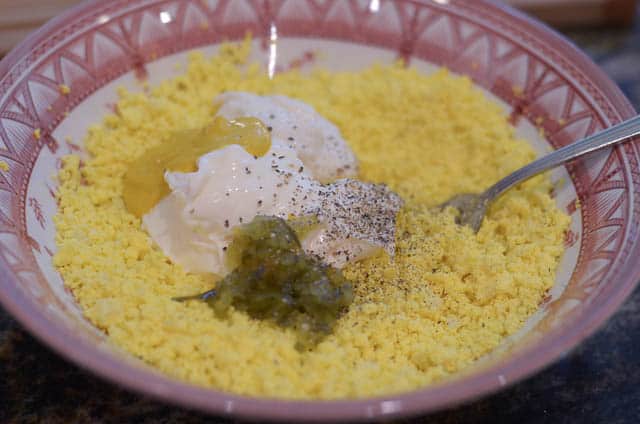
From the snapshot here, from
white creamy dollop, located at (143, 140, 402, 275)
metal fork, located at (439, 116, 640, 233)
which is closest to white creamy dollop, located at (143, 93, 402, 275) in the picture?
white creamy dollop, located at (143, 140, 402, 275)

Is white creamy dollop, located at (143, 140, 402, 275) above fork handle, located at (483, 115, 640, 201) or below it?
below

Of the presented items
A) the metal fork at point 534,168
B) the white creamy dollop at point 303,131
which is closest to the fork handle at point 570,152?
the metal fork at point 534,168

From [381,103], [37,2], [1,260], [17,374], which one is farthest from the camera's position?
[37,2]

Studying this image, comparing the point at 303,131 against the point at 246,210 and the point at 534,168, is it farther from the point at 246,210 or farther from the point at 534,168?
the point at 534,168

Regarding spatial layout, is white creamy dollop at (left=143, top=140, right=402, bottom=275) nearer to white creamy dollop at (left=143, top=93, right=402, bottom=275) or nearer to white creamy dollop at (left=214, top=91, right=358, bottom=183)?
white creamy dollop at (left=143, top=93, right=402, bottom=275)

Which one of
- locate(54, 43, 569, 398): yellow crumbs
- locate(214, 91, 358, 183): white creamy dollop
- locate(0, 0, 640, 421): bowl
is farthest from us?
locate(214, 91, 358, 183): white creamy dollop

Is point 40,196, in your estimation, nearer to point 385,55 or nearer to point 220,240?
point 220,240

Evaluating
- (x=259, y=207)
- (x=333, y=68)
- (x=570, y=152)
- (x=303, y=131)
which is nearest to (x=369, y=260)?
(x=259, y=207)

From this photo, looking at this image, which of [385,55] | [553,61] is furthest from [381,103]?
[553,61]
